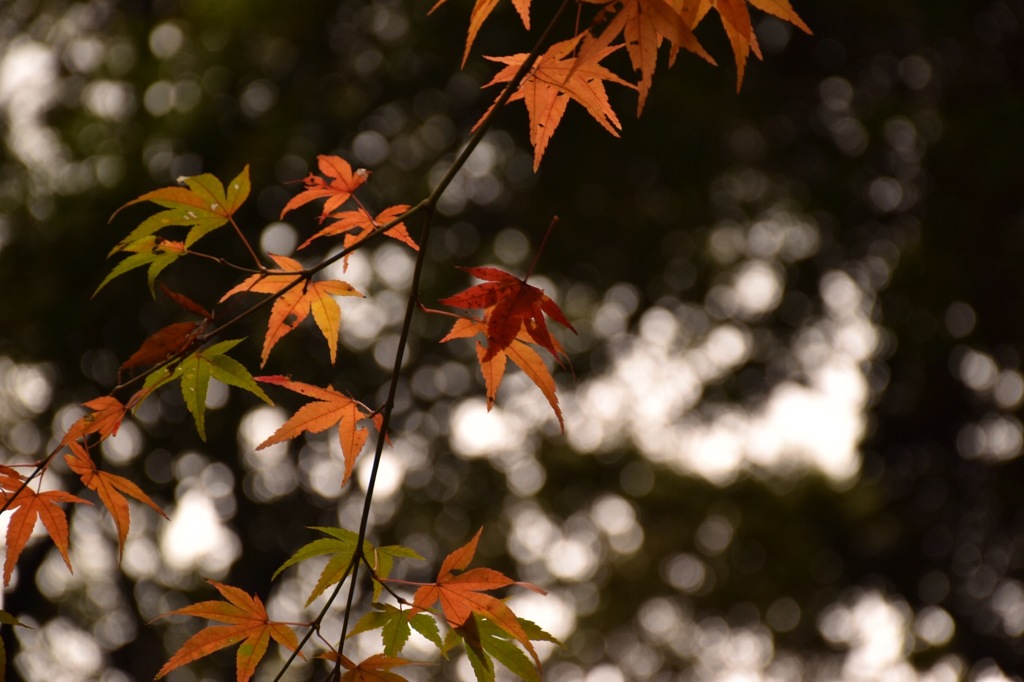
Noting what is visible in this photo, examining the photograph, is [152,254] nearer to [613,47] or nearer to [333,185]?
[333,185]

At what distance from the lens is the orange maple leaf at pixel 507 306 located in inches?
35.2

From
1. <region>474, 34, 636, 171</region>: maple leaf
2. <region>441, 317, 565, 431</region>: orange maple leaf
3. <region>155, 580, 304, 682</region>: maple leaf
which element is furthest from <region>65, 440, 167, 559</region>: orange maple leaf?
<region>474, 34, 636, 171</region>: maple leaf

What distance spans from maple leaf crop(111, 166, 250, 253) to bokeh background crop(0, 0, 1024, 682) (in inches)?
188

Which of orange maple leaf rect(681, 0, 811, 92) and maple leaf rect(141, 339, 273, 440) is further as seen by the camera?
maple leaf rect(141, 339, 273, 440)

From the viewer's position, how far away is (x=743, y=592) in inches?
277

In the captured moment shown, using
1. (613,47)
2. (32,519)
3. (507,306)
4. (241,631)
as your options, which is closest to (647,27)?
(613,47)

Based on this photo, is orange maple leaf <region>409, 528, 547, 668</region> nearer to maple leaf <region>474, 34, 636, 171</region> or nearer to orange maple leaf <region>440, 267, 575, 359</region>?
orange maple leaf <region>440, 267, 575, 359</region>

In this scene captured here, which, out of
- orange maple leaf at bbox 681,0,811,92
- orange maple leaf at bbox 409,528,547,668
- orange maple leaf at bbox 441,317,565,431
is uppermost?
orange maple leaf at bbox 681,0,811,92

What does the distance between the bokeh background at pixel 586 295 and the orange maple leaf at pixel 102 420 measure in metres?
4.83

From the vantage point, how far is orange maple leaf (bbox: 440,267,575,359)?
2.93 ft

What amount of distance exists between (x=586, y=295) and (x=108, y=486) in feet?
17.5

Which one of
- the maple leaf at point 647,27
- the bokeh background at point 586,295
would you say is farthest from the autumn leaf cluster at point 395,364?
the bokeh background at point 586,295

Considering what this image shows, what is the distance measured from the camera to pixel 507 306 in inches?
35.4

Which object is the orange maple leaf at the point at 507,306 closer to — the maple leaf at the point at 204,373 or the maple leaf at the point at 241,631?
the maple leaf at the point at 204,373
